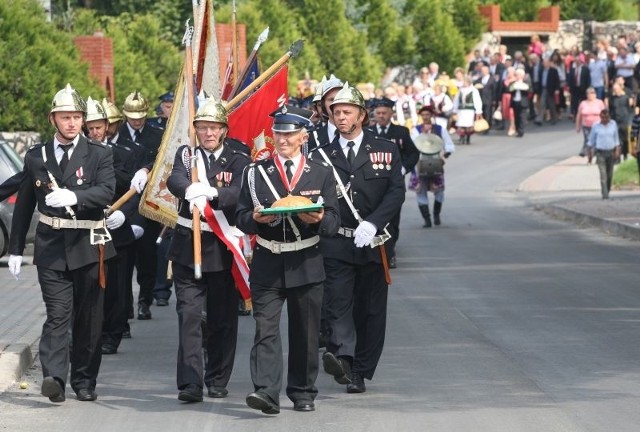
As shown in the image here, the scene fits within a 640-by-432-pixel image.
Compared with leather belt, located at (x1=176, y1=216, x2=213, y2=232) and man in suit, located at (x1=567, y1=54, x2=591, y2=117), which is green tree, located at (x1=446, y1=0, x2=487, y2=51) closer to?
man in suit, located at (x1=567, y1=54, x2=591, y2=117)

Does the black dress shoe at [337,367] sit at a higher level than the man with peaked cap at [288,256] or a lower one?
lower

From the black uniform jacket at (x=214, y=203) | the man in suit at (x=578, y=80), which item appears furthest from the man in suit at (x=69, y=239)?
the man in suit at (x=578, y=80)

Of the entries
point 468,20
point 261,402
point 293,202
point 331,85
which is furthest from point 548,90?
point 261,402

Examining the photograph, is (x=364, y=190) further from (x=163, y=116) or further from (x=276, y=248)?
(x=163, y=116)

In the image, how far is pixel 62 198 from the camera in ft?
34.2

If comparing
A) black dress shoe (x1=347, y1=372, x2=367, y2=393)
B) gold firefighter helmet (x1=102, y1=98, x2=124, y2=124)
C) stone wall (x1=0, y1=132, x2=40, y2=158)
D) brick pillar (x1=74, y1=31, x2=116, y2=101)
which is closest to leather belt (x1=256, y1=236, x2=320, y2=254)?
black dress shoe (x1=347, y1=372, x2=367, y2=393)

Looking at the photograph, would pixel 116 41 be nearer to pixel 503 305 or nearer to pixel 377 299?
pixel 503 305

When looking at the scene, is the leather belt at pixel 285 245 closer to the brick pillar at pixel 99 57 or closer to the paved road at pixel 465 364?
the paved road at pixel 465 364

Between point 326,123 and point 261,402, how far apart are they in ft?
13.2

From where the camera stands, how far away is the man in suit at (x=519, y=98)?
42062 mm

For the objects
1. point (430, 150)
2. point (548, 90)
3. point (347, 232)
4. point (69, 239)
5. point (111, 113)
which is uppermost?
point (111, 113)

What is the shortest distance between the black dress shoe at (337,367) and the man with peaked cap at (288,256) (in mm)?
445

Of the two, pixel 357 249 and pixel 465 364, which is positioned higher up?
pixel 357 249

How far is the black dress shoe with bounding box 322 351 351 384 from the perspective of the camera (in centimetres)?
1068
